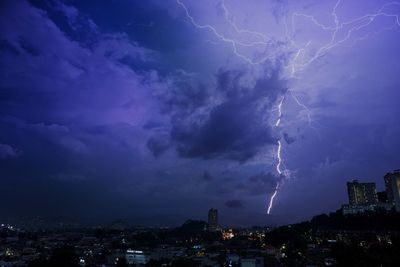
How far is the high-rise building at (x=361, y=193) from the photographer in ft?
285

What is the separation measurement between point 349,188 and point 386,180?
15328mm

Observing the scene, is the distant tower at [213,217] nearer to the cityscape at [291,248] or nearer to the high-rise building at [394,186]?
the cityscape at [291,248]

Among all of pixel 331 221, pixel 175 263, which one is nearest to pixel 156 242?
pixel 331 221

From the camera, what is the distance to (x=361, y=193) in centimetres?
8831

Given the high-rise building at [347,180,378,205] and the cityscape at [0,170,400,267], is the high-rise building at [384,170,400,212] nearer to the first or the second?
the cityscape at [0,170,400,267]

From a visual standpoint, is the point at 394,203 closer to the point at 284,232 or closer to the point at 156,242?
the point at 284,232

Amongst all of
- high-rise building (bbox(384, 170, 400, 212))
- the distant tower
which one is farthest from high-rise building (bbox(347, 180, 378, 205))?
the distant tower

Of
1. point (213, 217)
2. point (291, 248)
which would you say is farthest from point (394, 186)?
point (213, 217)

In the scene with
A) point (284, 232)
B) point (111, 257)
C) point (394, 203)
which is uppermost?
point (394, 203)

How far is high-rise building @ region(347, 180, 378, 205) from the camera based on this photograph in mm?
86812

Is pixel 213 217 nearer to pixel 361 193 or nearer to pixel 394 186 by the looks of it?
pixel 361 193

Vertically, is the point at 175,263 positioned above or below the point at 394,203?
below

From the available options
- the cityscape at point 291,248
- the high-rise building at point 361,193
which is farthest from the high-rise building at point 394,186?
the high-rise building at point 361,193

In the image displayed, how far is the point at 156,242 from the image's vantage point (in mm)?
82562
